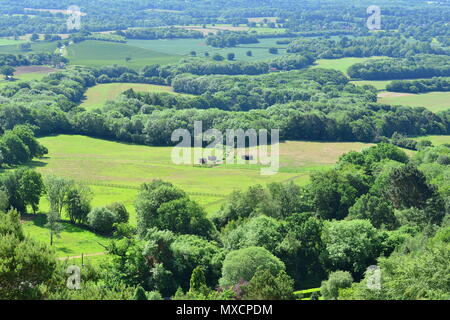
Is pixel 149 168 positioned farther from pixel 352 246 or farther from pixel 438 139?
pixel 438 139

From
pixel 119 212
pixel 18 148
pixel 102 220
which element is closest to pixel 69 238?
pixel 102 220

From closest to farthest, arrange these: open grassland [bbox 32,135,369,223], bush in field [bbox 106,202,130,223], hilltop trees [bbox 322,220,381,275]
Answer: hilltop trees [bbox 322,220,381,275] < bush in field [bbox 106,202,130,223] < open grassland [bbox 32,135,369,223]

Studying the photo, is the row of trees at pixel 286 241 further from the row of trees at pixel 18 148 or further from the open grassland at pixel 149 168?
the row of trees at pixel 18 148

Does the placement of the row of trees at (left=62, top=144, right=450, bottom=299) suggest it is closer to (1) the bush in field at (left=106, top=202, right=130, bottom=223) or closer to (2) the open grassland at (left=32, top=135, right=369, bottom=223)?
(1) the bush in field at (left=106, top=202, right=130, bottom=223)

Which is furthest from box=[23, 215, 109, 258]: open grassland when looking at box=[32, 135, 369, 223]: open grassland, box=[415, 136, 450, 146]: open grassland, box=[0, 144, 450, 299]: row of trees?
box=[415, 136, 450, 146]: open grassland

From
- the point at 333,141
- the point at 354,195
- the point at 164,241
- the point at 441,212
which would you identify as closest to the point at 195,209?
the point at 164,241

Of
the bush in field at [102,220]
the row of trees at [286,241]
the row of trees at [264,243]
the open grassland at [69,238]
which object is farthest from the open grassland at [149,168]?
the row of trees at [286,241]

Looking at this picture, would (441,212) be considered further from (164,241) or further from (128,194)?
(128,194)
